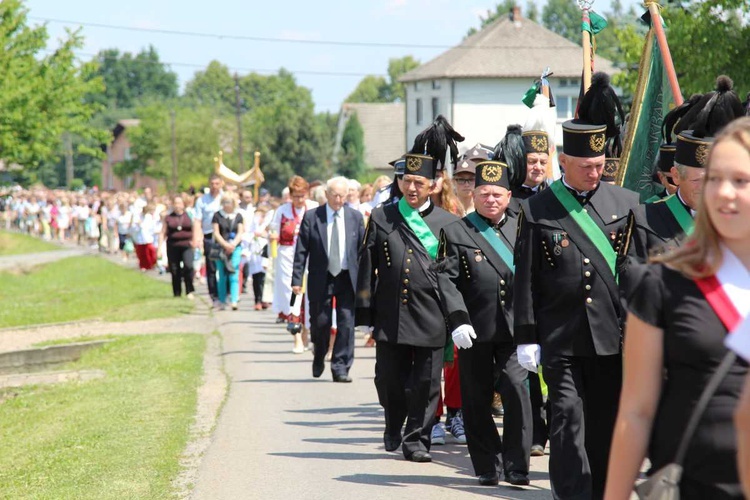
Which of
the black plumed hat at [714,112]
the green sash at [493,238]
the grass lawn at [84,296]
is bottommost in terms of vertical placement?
the grass lawn at [84,296]

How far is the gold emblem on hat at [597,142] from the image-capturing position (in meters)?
7.30

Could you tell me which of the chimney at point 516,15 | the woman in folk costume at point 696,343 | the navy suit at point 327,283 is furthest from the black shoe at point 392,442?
the chimney at point 516,15

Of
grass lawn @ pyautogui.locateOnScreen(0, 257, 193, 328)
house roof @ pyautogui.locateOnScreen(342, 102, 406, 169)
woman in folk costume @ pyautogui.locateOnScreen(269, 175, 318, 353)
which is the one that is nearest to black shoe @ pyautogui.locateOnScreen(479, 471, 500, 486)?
woman in folk costume @ pyautogui.locateOnScreen(269, 175, 318, 353)

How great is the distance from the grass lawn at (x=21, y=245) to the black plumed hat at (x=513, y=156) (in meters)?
43.1

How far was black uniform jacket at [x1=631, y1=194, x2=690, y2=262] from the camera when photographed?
252 inches

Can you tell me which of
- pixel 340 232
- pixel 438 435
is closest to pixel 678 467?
pixel 438 435

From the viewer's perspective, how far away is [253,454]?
9.59 metres

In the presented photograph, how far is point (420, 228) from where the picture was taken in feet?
32.0

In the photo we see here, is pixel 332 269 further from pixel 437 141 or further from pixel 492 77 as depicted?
pixel 492 77

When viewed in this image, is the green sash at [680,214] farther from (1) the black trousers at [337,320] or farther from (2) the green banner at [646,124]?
(1) the black trousers at [337,320]

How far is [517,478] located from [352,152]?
8741 cm

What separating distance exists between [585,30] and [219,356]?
22.1 feet

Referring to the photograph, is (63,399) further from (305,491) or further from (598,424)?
(598,424)

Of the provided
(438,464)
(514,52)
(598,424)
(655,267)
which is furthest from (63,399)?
(514,52)
